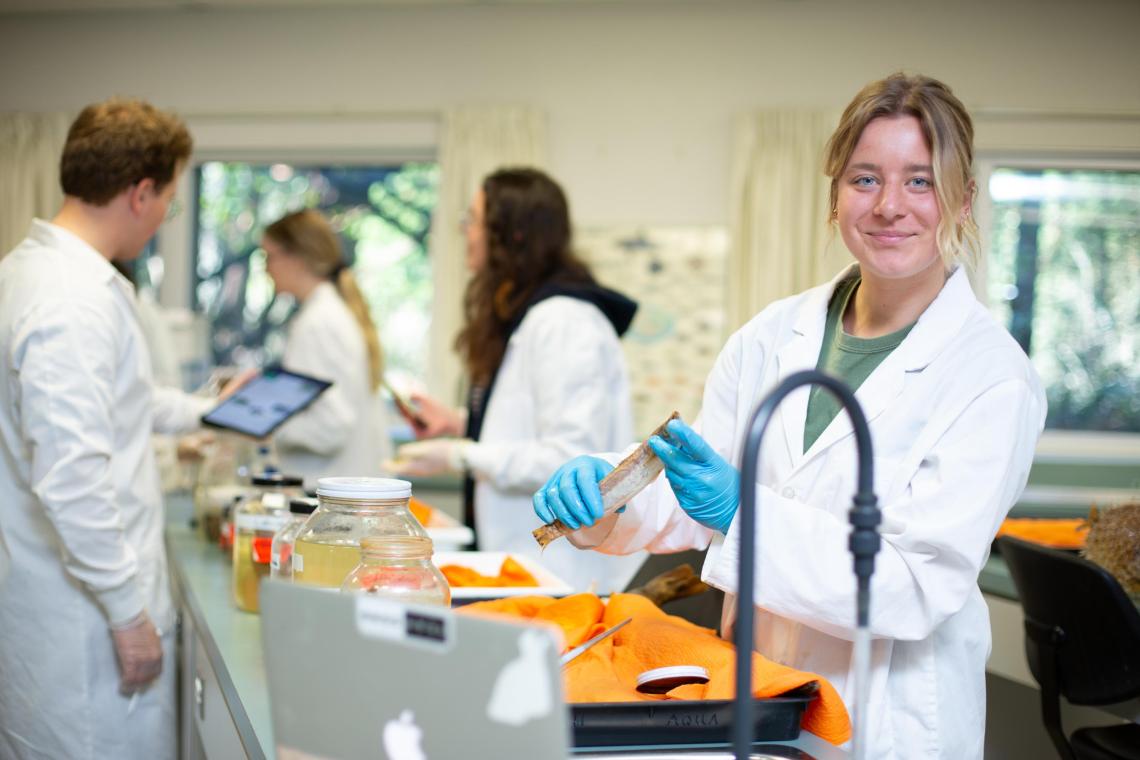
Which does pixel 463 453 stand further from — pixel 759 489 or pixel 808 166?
pixel 808 166

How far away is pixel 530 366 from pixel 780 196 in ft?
7.94

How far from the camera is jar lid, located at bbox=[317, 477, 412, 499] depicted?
1251 mm

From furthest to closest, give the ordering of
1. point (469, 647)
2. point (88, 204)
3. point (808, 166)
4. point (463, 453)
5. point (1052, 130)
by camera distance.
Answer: point (808, 166) → point (1052, 130) → point (463, 453) → point (88, 204) → point (469, 647)

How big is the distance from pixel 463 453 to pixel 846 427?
134cm

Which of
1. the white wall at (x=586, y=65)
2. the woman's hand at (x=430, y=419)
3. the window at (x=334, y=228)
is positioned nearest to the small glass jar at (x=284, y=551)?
the woman's hand at (x=430, y=419)

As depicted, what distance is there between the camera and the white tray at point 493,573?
1.57m

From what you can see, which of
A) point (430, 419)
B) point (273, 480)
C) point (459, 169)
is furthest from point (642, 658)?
point (459, 169)

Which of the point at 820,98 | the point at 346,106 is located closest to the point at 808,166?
the point at 820,98

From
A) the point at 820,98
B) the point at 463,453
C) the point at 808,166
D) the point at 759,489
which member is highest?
the point at 820,98

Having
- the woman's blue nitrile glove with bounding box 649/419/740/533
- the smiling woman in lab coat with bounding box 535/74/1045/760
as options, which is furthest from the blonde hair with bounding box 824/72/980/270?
the woman's blue nitrile glove with bounding box 649/419/740/533

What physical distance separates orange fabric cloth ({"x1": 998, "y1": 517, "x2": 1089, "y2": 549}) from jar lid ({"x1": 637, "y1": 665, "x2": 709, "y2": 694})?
1.64m

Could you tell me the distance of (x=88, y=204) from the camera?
189cm

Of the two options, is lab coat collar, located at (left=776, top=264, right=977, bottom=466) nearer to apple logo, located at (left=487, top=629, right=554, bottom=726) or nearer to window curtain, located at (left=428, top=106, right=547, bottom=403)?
apple logo, located at (left=487, top=629, right=554, bottom=726)

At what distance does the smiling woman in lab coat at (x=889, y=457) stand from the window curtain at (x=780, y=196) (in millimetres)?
3168
